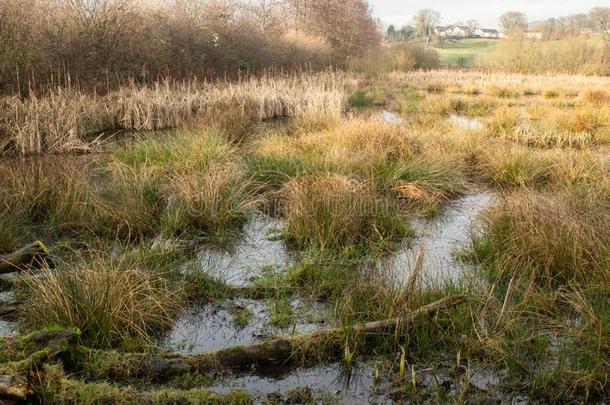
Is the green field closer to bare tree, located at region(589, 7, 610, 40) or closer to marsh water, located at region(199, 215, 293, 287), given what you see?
bare tree, located at region(589, 7, 610, 40)

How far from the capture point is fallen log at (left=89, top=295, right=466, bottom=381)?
9.76 feet

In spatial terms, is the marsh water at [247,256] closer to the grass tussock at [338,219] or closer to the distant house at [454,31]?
the grass tussock at [338,219]

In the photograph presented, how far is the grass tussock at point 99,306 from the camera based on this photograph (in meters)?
3.21

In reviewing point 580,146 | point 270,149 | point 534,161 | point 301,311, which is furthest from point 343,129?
point 301,311

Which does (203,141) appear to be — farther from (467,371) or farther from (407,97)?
(407,97)

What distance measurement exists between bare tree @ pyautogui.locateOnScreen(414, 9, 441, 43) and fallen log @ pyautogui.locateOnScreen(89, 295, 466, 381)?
46.1 m

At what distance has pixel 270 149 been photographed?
26.1 feet

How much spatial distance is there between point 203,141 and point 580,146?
20.3ft

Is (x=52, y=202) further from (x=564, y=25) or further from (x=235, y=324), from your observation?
(x=564, y=25)

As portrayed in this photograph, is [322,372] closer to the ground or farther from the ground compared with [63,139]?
closer to the ground

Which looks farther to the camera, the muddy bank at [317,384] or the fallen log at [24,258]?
the fallen log at [24,258]

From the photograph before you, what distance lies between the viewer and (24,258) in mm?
4180

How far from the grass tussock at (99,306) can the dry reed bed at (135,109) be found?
5.51m

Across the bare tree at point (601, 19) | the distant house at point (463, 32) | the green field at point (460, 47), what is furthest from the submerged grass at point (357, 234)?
the distant house at point (463, 32)
